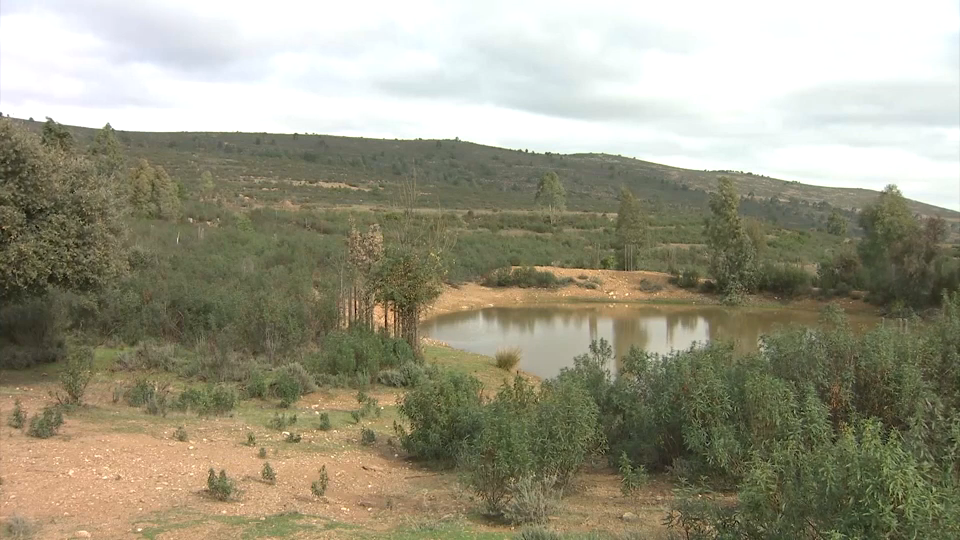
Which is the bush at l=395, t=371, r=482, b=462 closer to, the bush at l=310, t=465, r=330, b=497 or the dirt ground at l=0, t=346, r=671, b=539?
the dirt ground at l=0, t=346, r=671, b=539

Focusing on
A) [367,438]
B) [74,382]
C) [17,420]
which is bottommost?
[367,438]

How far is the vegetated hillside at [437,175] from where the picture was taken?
57312 mm

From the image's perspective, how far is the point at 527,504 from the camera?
6152 millimetres

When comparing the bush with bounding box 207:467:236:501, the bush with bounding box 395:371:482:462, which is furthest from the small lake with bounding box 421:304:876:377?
the bush with bounding box 207:467:236:501

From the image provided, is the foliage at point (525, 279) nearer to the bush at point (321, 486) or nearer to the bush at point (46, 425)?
the bush at point (46, 425)

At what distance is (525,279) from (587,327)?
9.67 m

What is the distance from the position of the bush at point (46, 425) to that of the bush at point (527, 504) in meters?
5.18

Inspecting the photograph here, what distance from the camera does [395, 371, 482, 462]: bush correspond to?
836 centimetres

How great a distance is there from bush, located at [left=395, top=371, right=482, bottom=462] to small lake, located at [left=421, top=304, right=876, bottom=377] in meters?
8.74

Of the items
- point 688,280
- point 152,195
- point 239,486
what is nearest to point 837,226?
point 688,280

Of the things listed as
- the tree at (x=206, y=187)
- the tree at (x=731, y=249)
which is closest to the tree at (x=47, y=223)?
the tree at (x=731, y=249)

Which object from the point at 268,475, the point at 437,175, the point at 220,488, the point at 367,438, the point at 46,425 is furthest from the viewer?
the point at 437,175

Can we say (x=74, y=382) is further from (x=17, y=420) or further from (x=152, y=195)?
(x=152, y=195)

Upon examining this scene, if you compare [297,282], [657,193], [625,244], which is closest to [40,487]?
[297,282]
